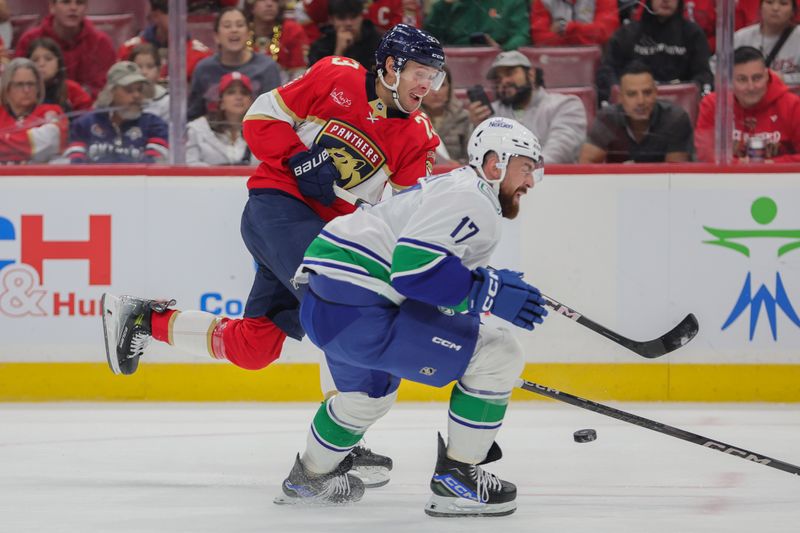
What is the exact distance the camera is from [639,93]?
5242mm

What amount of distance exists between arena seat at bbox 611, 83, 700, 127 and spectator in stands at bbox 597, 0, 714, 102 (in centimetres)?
3

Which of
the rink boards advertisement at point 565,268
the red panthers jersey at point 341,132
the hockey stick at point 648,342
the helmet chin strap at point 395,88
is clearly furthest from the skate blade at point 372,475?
the rink boards advertisement at point 565,268

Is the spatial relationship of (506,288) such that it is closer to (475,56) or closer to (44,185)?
(475,56)

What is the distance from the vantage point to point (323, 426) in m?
3.29

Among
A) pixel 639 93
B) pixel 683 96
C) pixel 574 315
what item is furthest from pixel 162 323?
pixel 683 96

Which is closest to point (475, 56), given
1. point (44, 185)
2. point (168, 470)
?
point (44, 185)

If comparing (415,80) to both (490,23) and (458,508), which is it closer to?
(458,508)

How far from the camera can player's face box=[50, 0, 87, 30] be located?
529cm

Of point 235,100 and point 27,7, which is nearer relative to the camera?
point 235,100

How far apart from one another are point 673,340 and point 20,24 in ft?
Answer: 10.8

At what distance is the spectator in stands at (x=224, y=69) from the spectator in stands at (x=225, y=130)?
0.03 m

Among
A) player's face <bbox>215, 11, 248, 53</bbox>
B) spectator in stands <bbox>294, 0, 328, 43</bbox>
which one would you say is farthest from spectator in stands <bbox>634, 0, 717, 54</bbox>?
player's face <bbox>215, 11, 248, 53</bbox>

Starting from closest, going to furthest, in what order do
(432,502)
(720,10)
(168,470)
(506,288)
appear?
(506,288)
(432,502)
(168,470)
(720,10)

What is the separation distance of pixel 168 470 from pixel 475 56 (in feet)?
7.61
